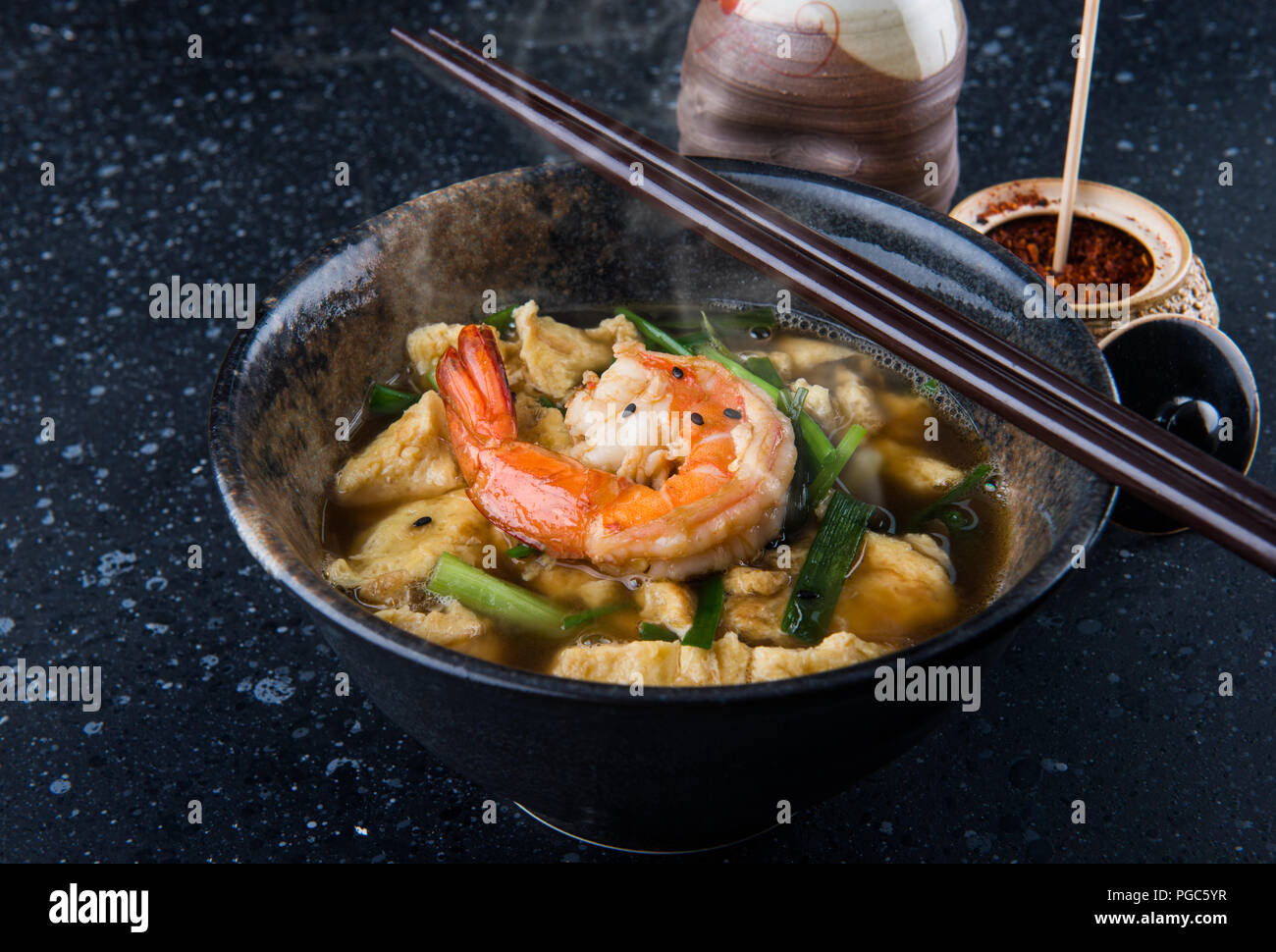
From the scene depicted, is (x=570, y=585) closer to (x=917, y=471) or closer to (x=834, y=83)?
(x=917, y=471)

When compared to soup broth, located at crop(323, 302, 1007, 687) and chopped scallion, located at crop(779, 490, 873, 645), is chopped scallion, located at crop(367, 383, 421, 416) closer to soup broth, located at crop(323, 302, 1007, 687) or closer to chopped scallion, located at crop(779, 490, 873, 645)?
soup broth, located at crop(323, 302, 1007, 687)

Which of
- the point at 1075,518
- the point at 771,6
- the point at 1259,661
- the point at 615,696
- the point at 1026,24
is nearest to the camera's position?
the point at 615,696

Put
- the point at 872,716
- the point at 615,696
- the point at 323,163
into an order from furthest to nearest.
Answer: the point at 323,163, the point at 872,716, the point at 615,696

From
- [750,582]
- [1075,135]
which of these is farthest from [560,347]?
[1075,135]

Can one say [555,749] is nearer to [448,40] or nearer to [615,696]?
[615,696]

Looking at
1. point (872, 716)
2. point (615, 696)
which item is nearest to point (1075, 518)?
point (872, 716)
